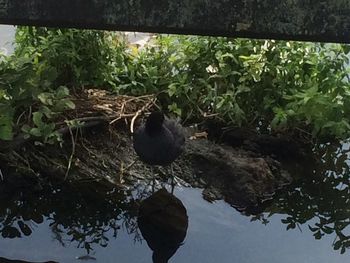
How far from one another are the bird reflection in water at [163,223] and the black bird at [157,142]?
17cm

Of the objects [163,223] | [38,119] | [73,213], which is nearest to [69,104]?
[38,119]

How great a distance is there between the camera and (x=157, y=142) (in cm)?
313

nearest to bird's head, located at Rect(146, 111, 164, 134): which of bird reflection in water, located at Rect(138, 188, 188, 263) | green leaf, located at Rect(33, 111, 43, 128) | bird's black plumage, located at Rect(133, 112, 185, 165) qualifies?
bird's black plumage, located at Rect(133, 112, 185, 165)

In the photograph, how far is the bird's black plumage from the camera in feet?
10.3

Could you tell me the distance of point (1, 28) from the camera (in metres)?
4.69

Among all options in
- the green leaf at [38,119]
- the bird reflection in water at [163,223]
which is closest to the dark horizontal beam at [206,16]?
the bird reflection in water at [163,223]

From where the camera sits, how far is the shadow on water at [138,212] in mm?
2871

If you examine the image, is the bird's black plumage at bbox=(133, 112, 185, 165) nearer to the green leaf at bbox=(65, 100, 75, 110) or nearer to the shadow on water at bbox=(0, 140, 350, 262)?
the shadow on water at bbox=(0, 140, 350, 262)

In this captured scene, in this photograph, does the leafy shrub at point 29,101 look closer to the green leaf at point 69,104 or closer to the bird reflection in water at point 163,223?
the green leaf at point 69,104

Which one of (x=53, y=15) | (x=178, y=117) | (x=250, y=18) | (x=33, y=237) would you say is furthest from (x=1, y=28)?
(x=250, y=18)

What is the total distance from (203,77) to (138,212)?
3.67 ft

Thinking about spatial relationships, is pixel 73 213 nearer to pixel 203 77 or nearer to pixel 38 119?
pixel 38 119

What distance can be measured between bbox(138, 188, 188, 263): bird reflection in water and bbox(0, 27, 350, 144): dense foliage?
67 centimetres

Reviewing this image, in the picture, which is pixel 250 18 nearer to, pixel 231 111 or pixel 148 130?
pixel 148 130
